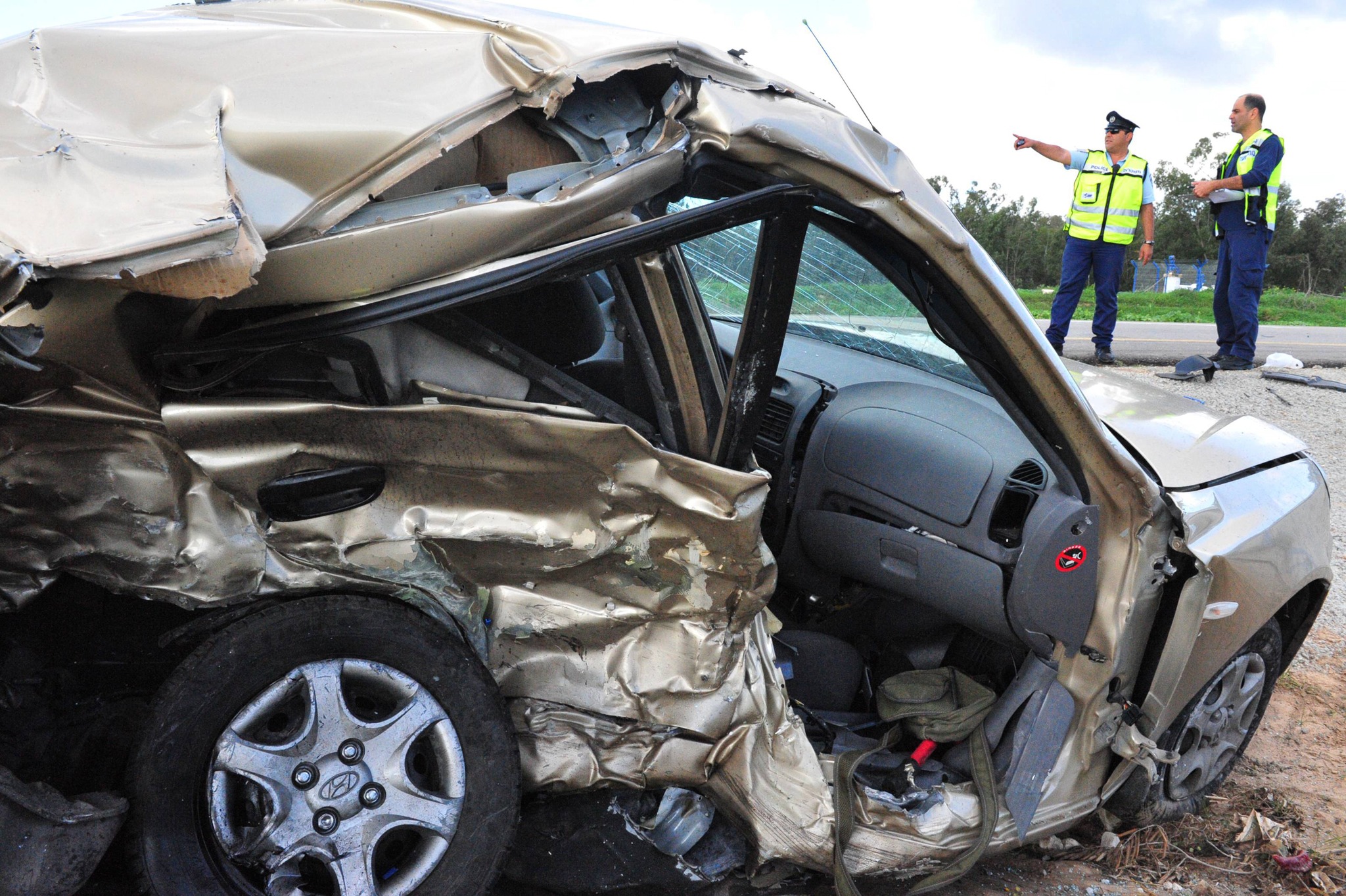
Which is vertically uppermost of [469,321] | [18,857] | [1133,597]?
[469,321]

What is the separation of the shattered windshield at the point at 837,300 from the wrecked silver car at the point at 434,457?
8cm

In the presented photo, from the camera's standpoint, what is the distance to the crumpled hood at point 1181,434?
270 centimetres

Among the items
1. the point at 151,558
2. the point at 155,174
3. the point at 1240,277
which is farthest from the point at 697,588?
the point at 1240,277

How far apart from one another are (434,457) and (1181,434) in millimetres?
2241

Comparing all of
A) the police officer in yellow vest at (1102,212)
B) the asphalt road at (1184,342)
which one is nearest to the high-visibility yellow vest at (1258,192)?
the police officer in yellow vest at (1102,212)

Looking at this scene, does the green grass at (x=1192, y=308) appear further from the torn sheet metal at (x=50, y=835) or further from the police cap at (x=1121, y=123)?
the torn sheet metal at (x=50, y=835)

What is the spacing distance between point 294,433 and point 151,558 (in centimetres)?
36

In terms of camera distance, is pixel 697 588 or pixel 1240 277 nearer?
pixel 697 588

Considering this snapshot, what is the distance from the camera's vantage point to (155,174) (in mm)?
1475

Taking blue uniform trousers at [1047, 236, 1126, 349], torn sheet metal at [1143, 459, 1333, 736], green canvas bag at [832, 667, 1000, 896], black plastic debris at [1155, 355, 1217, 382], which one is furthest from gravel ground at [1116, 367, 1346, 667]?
green canvas bag at [832, 667, 1000, 896]

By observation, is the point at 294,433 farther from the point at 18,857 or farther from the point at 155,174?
the point at 18,857

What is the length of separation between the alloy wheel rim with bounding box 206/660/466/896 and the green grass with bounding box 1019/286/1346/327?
12959mm

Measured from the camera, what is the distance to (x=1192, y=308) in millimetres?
19172

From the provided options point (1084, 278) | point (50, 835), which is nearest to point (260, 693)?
point (50, 835)
